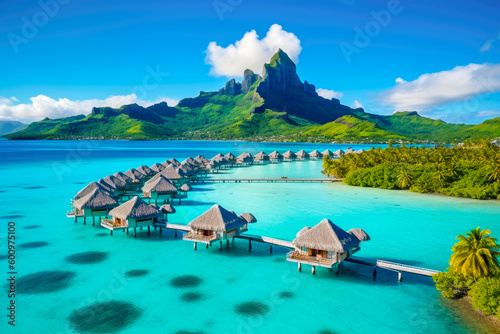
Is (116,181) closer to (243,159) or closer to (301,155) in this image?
(243,159)

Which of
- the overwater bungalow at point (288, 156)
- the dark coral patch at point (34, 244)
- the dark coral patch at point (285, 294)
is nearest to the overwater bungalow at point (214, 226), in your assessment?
the dark coral patch at point (285, 294)

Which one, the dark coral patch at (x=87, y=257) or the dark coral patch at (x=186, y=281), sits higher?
the dark coral patch at (x=186, y=281)

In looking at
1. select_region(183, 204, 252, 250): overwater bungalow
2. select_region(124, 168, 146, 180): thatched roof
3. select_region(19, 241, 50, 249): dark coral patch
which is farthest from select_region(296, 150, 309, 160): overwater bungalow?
select_region(19, 241, 50, 249): dark coral patch

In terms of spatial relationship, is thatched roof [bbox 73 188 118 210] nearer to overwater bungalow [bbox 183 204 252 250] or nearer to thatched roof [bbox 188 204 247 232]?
overwater bungalow [bbox 183 204 252 250]

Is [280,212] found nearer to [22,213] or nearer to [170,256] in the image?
[170,256]

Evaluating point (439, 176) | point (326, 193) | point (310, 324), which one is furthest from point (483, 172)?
point (310, 324)

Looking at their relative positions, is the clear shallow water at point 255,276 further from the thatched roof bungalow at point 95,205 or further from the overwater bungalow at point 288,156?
the overwater bungalow at point 288,156

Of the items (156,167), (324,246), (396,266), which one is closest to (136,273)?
(324,246)
